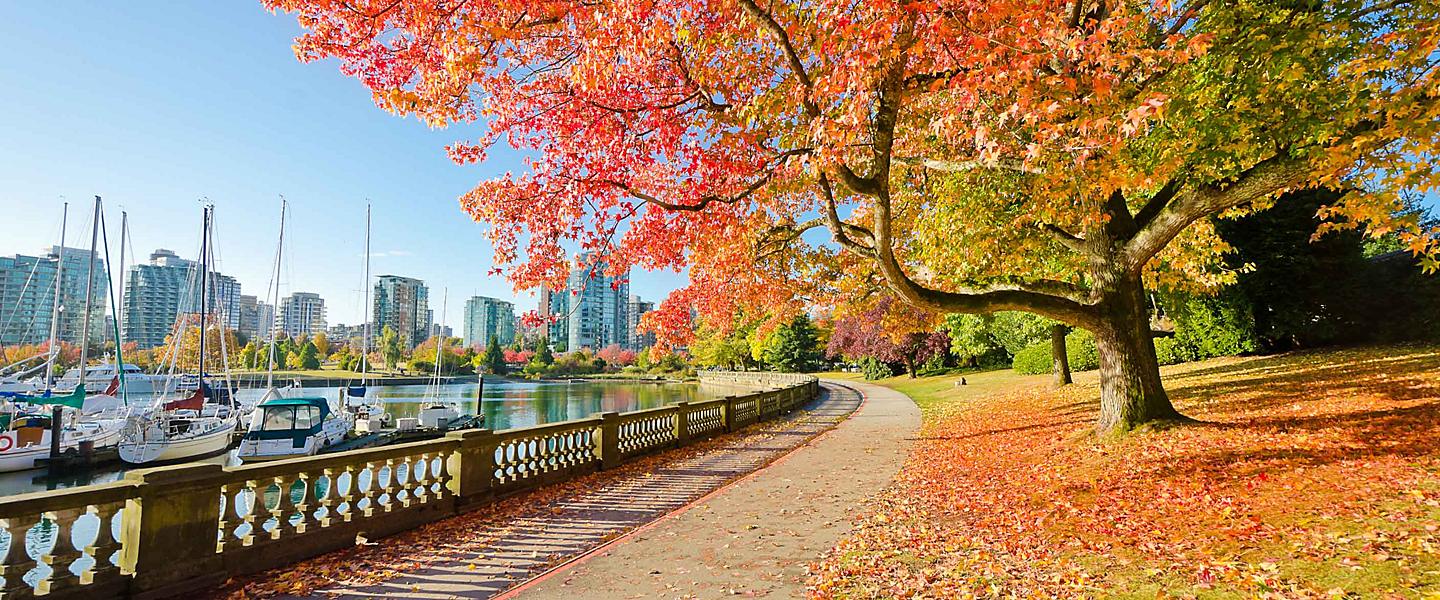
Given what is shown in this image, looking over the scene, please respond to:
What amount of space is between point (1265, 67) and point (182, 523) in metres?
13.5

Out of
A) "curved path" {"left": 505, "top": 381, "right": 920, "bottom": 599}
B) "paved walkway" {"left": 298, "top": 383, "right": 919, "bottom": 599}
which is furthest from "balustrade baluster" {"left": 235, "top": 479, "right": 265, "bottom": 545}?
"curved path" {"left": 505, "top": 381, "right": 920, "bottom": 599}

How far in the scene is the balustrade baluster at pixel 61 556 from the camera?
5.02 meters

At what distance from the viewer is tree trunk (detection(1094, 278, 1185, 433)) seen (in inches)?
434

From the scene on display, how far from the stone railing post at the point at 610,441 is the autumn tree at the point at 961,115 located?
315 centimetres

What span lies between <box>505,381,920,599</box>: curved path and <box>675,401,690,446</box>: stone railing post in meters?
3.65

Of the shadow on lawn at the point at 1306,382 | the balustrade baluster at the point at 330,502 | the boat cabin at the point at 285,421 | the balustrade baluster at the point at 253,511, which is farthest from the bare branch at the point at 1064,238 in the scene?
the boat cabin at the point at 285,421

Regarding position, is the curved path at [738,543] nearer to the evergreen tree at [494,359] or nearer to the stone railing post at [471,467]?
the stone railing post at [471,467]

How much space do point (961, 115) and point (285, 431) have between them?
2655 centimetres

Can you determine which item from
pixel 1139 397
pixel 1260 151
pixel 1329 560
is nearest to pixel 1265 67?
pixel 1260 151

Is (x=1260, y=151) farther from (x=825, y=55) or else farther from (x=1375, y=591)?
(x=1375, y=591)

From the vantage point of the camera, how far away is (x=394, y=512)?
776 centimetres

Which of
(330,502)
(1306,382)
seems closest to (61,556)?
(330,502)

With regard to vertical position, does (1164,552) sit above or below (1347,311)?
below

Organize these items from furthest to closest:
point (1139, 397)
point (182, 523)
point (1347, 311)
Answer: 1. point (1347, 311)
2. point (1139, 397)
3. point (182, 523)
